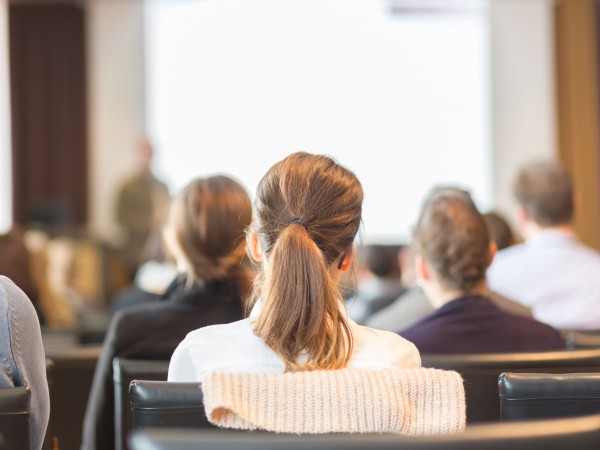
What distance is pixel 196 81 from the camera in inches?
345

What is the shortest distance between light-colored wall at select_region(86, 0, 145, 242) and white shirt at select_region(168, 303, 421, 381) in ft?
24.1

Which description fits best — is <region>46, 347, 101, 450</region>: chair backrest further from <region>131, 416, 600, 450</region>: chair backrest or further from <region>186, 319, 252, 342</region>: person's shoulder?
<region>131, 416, 600, 450</region>: chair backrest

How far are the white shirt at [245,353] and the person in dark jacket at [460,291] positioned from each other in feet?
2.06

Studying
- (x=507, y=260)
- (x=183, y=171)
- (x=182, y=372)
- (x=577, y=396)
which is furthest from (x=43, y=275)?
(x=183, y=171)

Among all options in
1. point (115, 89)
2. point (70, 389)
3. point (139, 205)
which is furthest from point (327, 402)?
point (115, 89)

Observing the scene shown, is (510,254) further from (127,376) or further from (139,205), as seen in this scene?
(139,205)

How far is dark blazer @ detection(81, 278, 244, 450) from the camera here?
2.19 meters

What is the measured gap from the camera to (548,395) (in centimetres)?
133

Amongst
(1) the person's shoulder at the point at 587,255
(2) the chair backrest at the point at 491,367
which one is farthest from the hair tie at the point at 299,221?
(1) the person's shoulder at the point at 587,255

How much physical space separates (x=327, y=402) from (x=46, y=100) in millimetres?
8322

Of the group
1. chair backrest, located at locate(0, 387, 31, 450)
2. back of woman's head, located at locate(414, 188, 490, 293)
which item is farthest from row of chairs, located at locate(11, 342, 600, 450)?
back of woman's head, located at locate(414, 188, 490, 293)

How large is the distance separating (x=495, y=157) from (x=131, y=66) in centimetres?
344

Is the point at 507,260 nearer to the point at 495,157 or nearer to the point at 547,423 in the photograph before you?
the point at 547,423

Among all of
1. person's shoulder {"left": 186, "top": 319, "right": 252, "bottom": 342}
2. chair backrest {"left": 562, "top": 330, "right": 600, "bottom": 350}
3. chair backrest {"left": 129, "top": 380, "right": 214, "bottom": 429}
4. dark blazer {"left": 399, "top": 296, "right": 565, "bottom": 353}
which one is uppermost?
person's shoulder {"left": 186, "top": 319, "right": 252, "bottom": 342}
